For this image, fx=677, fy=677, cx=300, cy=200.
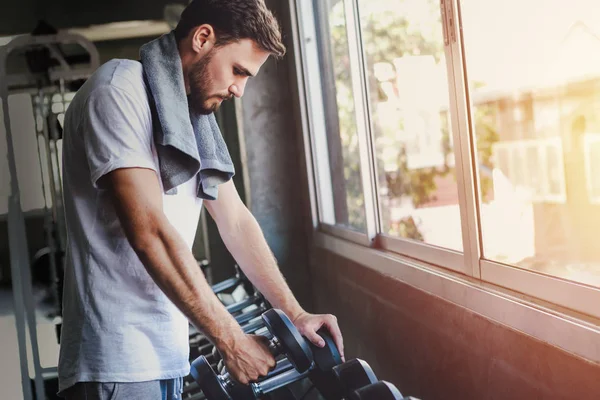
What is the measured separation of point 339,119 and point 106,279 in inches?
78.5

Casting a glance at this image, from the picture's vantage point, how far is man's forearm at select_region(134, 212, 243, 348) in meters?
1.35

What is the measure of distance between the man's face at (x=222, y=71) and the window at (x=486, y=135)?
546 mm

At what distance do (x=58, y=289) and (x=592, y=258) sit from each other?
319 centimetres

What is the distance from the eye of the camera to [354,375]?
1477mm

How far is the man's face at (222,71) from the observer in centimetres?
168

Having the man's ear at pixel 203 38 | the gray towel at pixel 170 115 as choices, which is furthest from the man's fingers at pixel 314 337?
the man's ear at pixel 203 38

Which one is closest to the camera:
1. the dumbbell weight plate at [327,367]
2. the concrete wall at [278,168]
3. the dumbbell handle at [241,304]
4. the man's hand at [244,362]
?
the man's hand at [244,362]

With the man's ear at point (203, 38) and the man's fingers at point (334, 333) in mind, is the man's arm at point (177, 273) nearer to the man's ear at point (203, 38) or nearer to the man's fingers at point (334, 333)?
the man's fingers at point (334, 333)

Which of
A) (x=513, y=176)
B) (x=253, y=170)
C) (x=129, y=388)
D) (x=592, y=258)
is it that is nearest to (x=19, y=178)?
(x=253, y=170)

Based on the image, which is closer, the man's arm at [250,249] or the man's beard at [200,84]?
the man's beard at [200,84]

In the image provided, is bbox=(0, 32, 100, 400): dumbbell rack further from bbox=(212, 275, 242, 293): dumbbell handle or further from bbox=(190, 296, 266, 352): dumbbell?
bbox=(190, 296, 266, 352): dumbbell

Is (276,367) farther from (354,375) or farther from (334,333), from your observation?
(354,375)

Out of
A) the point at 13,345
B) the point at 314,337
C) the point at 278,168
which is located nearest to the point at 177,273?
the point at 314,337

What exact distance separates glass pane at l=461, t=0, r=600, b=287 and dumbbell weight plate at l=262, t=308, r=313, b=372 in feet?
1.89
